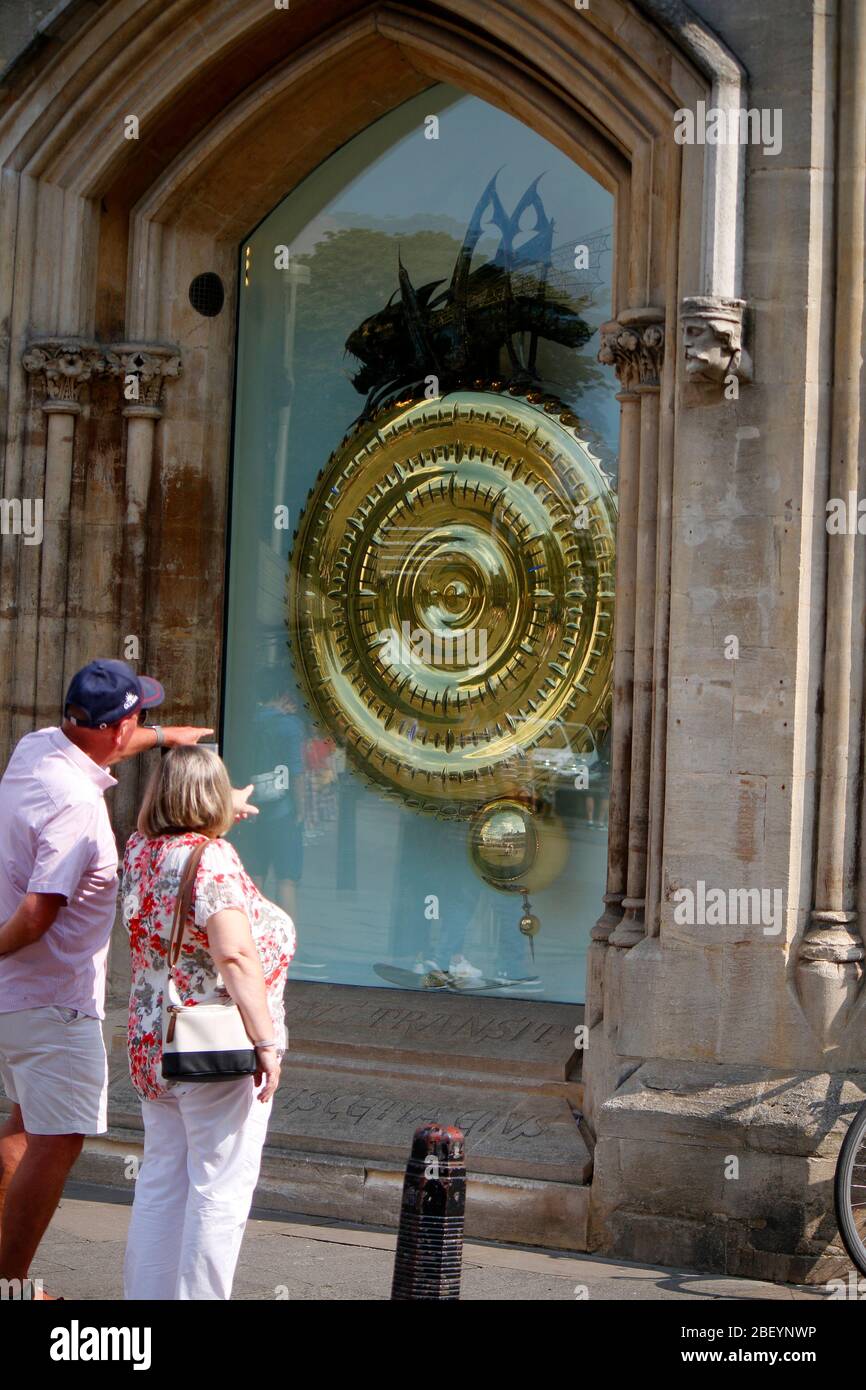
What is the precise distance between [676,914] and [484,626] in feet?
6.06

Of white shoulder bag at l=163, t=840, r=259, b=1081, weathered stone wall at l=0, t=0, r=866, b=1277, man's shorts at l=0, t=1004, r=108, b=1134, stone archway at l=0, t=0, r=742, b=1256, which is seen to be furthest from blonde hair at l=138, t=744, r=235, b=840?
stone archway at l=0, t=0, r=742, b=1256

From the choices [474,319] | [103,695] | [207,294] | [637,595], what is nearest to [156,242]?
[207,294]

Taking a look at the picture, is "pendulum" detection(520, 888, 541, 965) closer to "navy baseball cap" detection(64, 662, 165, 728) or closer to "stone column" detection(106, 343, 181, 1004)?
"stone column" detection(106, 343, 181, 1004)

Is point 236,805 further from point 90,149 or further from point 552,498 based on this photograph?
point 90,149

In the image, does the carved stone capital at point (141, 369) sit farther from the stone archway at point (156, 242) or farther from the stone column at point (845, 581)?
the stone column at point (845, 581)

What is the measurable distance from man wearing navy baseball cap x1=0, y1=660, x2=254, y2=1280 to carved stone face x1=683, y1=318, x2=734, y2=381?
2.26 meters

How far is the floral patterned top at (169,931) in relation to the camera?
4219 mm

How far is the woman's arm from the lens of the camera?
4.15m

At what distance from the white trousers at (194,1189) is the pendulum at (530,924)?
3.16m

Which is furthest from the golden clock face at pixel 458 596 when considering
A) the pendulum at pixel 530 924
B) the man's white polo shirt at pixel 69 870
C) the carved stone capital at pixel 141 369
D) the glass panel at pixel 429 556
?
the man's white polo shirt at pixel 69 870

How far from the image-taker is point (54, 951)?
470 cm

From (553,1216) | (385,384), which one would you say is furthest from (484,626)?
(553,1216)

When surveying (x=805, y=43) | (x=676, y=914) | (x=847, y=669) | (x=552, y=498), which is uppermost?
(x=805, y=43)

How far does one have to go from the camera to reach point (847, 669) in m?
6.08
